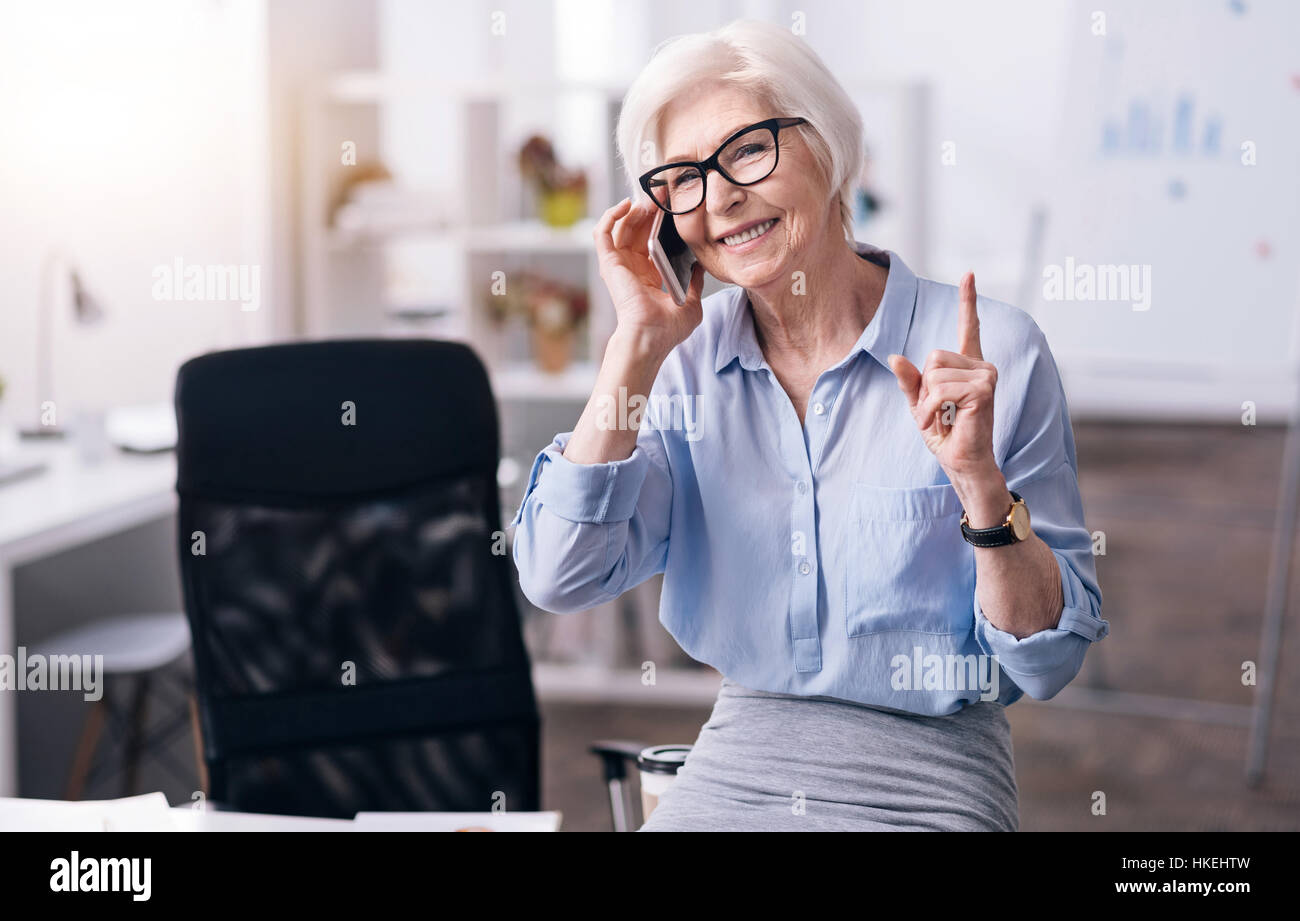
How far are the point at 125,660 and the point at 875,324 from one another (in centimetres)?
174

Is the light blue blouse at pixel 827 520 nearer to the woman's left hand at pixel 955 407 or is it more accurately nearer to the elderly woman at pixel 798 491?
the elderly woman at pixel 798 491

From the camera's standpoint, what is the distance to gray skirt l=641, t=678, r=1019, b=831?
1160 millimetres

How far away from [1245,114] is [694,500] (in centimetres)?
185

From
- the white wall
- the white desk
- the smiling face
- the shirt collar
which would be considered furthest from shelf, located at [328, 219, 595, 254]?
the smiling face

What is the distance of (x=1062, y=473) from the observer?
44.5 inches

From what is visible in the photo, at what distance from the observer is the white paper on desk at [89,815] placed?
3.35ft

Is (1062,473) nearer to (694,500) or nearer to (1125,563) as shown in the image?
(694,500)

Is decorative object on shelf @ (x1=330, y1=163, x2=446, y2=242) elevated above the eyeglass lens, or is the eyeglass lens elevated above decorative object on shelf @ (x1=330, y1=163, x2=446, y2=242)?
decorative object on shelf @ (x1=330, y1=163, x2=446, y2=242)

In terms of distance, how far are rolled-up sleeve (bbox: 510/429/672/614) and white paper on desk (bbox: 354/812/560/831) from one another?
0.20m

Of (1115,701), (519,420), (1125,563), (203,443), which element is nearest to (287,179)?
(519,420)

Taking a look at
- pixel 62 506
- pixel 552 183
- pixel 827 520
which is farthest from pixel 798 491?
pixel 552 183
